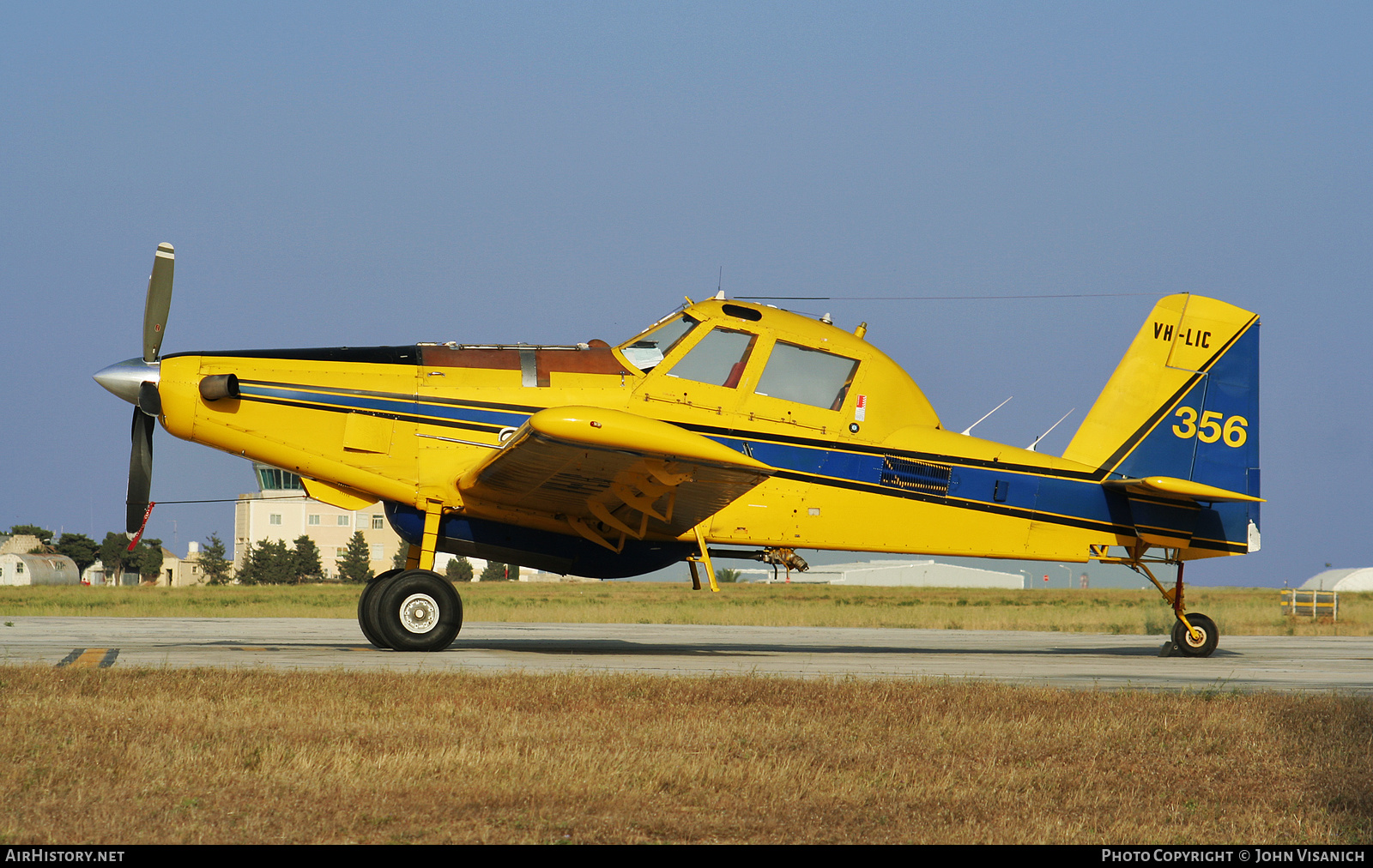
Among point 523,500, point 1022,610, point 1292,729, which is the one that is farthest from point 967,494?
point 1022,610

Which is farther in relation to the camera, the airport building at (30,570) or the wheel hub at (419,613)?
the airport building at (30,570)

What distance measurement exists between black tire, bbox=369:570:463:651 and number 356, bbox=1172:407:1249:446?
8.79 metres

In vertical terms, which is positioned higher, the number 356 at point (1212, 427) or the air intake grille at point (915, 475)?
the number 356 at point (1212, 427)

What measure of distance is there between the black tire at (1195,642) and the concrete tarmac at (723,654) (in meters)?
0.25

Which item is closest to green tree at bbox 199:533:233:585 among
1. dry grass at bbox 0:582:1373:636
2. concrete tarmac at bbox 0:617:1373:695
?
dry grass at bbox 0:582:1373:636

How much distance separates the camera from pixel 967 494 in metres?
12.1

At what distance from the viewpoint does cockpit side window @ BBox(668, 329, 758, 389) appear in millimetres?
11203

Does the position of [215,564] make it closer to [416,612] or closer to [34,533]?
[34,533]

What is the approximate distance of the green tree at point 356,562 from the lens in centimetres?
6756

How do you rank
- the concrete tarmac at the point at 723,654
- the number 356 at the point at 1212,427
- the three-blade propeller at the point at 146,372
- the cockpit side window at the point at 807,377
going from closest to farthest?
the concrete tarmac at the point at 723,654
the three-blade propeller at the point at 146,372
the cockpit side window at the point at 807,377
the number 356 at the point at 1212,427

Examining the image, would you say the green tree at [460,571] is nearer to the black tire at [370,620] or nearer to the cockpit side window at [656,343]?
the black tire at [370,620]

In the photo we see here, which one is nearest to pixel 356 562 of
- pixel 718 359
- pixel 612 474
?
pixel 718 359

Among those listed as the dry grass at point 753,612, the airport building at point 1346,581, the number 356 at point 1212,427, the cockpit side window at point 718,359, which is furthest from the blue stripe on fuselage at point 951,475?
the airport building at point 1346,581

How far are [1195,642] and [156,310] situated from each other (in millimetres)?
12181
